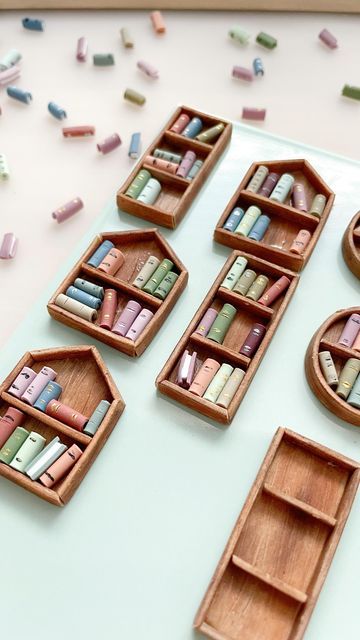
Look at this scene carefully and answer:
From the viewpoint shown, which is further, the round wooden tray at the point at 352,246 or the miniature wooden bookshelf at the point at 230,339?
the round wooden tray at the point at 352,246

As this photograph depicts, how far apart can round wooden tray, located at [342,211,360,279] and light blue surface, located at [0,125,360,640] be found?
0.05 metres

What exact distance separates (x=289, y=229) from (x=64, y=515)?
146 cm

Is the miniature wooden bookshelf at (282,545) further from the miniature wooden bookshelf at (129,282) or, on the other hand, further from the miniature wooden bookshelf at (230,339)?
the miniature wooden bookshelf at (129,282)

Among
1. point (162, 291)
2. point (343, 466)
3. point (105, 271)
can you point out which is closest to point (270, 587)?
point (343, 466)

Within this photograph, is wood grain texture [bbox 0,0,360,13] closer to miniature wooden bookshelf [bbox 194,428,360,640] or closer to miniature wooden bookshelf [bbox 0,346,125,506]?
miniature wooden bookshelf [bbox 0,346,125,506]

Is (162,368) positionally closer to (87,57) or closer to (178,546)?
(178,546)

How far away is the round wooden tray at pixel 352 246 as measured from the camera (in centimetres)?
236

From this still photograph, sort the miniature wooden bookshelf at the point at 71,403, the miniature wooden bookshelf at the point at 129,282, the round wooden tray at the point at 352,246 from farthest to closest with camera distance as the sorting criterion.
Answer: the round wooden tray at the point at 352,246 → the miniature wooden bookshelf at the point at 129,282 → the miniature wooden bookshelf at the point at 71,403

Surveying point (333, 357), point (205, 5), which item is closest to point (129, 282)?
point (333, 357)

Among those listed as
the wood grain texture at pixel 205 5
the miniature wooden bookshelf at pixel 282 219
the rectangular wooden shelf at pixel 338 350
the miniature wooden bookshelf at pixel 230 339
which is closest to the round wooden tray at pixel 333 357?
the rectangular wooden shelf at pixel 338 350

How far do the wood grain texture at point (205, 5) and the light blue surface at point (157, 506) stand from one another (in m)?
1.95

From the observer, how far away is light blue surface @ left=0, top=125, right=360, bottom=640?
176 cm

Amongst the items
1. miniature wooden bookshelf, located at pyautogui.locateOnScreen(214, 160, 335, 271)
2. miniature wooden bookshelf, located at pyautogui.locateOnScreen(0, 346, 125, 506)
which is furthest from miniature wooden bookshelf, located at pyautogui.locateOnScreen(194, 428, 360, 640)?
miniature wooden bookshelf, located at pyautogui.locateOnScreen(214, 160, 335, 271)

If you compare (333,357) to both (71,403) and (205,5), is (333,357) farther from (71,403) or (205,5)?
(205,5)
